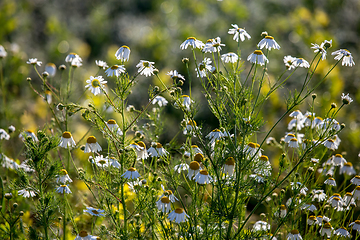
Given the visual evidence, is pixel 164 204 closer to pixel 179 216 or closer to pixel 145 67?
pixel 179 216

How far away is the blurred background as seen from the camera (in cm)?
478

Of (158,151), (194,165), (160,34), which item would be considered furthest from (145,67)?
(160,34)

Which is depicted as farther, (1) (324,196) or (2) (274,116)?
(2) (274,116)

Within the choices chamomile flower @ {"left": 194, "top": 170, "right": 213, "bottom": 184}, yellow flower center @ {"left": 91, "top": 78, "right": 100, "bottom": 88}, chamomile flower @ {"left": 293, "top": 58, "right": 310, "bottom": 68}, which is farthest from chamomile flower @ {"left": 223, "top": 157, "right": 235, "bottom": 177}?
yellow flower center @ {"left": 91, "top": 78, "right": 100, "bottom": 88}

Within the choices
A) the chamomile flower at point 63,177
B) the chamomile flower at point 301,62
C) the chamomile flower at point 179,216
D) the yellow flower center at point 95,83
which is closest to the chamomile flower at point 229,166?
the chamomile flower at point 179,216

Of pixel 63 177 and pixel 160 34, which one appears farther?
pixel 160 34

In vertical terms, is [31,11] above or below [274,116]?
above

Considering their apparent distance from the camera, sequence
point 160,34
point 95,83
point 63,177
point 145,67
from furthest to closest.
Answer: point 160,34, point 63,177, point 145,67, point 95,83

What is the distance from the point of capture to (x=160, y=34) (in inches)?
240

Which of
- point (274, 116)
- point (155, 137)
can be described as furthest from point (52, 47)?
point (155, 137)

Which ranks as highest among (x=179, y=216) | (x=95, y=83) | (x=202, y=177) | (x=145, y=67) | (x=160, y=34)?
(x=160, y=34)

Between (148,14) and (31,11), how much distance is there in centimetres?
260

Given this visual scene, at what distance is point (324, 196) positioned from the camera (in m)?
2.01

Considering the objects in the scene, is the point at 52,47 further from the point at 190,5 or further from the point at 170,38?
the point at 190,5
